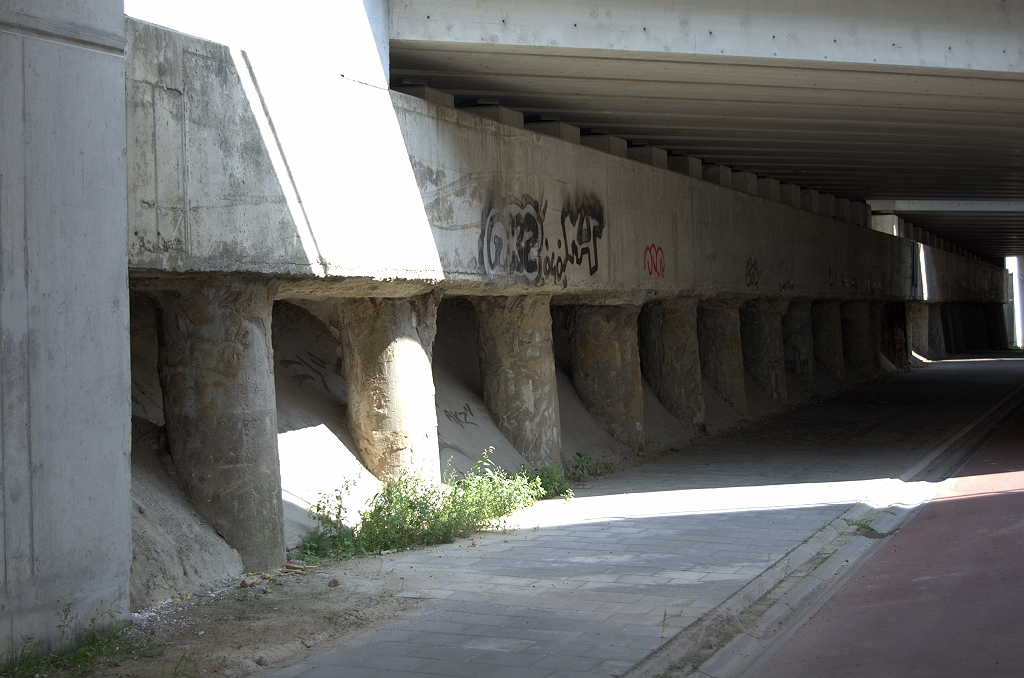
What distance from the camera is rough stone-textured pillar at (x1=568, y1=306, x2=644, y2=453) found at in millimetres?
15883

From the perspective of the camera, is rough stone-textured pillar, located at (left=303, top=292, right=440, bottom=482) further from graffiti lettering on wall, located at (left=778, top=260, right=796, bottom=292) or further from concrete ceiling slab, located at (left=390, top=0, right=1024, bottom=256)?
graffiti lettering on wall, located at (left=778, top=260, right=796, bottom=292)

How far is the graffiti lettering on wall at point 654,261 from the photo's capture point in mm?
15586

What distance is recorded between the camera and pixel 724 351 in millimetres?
20703

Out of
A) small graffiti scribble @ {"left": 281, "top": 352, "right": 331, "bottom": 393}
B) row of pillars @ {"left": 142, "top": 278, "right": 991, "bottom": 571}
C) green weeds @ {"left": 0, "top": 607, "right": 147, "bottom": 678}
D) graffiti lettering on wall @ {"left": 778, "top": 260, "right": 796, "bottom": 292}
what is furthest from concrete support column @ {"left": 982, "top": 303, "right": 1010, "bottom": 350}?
green weeds @ {"left": 0, "top": 607, "right": 147, "bottom": 678}

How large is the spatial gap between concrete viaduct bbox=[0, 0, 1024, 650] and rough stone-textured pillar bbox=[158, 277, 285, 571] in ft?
0.07

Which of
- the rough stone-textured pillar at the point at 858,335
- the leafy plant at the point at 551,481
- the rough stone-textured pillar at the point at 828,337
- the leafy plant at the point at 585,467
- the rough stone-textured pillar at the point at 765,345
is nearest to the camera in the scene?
the leafy plant at the point at 551,481

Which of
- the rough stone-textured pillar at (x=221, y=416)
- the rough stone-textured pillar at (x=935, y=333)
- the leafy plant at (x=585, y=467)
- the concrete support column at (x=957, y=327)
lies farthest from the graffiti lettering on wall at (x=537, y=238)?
the concrete support column at (x=957, y=327)

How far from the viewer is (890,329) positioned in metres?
34.7

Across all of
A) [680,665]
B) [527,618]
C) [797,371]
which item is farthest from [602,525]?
[797,371]

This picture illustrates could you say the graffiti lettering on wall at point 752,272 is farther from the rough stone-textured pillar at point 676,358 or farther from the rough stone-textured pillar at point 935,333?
the rough stone-textured pillar at point 935,333

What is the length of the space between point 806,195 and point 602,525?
17.2 metres

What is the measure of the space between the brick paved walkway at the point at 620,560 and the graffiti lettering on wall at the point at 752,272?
4.02m

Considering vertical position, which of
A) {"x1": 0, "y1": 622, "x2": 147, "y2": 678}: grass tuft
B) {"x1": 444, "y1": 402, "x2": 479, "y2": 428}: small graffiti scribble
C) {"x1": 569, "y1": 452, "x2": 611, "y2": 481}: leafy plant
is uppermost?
{"x1": 444, "y1": 402, "x2": 479, "y2": 428}: small graffiti scribble

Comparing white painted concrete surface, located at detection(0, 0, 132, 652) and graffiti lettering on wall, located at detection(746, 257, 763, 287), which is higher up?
graffiti lettering on wall, located at detection(746, 257, 763, 287)
